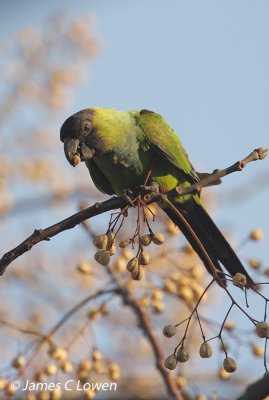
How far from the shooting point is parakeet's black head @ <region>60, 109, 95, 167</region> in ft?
13.4

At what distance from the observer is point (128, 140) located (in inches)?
169

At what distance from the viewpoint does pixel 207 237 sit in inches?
175

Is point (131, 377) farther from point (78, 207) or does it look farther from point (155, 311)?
point (78, 207)

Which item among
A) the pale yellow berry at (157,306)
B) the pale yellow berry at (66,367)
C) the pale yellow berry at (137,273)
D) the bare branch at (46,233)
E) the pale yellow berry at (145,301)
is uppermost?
the pale yellow berry at (145,301)

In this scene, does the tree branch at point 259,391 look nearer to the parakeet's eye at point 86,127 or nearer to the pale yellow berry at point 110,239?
the pale yellow berry at point 110,239

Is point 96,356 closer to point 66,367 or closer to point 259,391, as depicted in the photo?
point 66,367

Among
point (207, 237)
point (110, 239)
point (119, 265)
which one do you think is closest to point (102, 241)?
point (110, 239)

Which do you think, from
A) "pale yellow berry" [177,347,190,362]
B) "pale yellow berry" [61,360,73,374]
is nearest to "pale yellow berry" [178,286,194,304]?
"pale yellow berry" [61,360,73,374]

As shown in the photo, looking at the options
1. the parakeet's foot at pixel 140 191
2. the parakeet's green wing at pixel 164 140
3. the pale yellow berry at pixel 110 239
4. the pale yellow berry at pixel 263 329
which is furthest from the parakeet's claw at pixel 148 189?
the pale yellow berry at pixel 263 329

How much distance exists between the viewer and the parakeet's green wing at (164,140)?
428 centimetres

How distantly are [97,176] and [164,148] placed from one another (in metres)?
0.54

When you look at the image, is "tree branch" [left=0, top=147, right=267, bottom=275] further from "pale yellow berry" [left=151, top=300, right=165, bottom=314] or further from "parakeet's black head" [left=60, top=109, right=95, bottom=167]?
"pale yellow berry" [left=151, top=300, right=165, bottom=314]

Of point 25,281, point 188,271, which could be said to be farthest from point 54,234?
point 25,281

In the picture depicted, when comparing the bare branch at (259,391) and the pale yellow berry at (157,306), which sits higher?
the pale yellow berry at (157,306)
